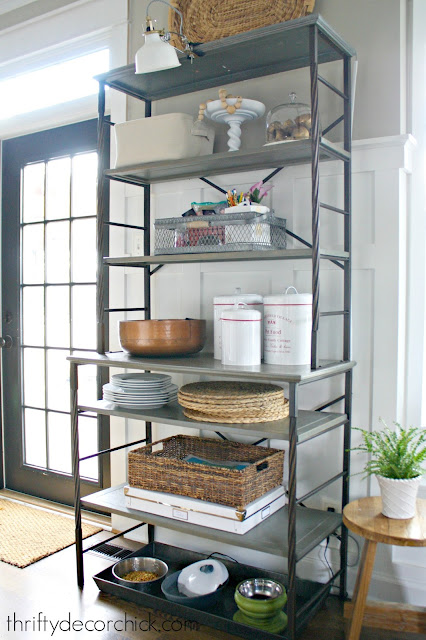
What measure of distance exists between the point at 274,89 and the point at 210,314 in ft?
3.22

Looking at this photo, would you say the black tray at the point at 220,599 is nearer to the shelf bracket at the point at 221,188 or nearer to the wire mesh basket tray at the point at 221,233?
the wire mesh basket tray at the point at 221,233

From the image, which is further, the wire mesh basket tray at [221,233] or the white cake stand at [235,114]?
the white cake stand at [235,114]

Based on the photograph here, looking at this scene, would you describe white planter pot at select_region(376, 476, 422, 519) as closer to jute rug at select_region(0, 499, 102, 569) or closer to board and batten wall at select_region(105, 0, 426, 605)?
board and batten wall at select_region(105, 0, 426, 605)

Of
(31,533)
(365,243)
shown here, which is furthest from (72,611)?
(365,243)

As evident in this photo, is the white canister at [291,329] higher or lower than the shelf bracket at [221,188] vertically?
lower

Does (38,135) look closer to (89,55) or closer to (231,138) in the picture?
(89,55)

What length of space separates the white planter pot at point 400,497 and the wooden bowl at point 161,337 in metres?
0.91

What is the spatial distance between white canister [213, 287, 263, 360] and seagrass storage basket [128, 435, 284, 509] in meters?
0.41

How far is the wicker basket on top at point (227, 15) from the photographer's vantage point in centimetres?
228

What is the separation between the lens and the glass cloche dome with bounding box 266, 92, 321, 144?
209 cm

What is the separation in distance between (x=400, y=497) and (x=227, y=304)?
93 cm

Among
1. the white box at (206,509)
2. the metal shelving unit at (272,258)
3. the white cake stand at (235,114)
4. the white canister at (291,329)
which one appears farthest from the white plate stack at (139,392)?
the white cake stand at (235,114)

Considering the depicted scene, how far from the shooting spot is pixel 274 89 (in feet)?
7.86

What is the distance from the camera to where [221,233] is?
87.7 inches
